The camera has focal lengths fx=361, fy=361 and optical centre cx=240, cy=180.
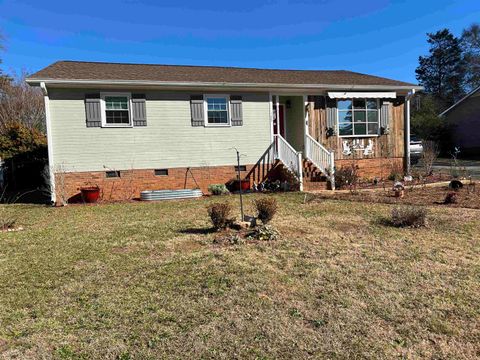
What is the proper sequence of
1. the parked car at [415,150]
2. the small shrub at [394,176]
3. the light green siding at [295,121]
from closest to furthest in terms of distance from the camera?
the small shrub at [394,176], the light green siding at [295,121], the parked car at [415,150]

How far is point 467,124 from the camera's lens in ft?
99.9

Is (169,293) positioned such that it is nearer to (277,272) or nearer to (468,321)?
(277,272)

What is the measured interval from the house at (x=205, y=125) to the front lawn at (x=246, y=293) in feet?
17.1

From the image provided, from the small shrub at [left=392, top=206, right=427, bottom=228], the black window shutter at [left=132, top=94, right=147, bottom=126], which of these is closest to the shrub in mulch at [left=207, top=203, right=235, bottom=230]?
the small shrub at [left=392, top=206, right=427, bottom=228]

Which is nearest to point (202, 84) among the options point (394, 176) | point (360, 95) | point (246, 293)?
point (360, 95)

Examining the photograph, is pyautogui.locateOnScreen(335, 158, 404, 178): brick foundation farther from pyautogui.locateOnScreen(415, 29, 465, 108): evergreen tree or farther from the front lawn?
pyautogui.locateOnScreen(415, 29, 465, 108): evergreen tree

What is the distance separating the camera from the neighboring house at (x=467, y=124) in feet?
96.5

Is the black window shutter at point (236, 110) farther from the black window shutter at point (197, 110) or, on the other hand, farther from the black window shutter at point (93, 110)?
the black window shutter at point (93, 110)

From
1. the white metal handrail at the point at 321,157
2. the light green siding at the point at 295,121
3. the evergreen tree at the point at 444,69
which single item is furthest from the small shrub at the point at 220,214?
the evergreen tree at the point at 444,69

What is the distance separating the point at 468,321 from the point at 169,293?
2.85 meters

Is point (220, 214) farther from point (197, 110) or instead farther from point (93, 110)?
point (93, 110)

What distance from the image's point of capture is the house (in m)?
11.3

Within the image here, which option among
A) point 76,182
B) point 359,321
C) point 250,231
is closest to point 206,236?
point 250,231

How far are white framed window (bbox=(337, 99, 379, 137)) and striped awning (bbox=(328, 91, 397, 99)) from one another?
312 millimetres
